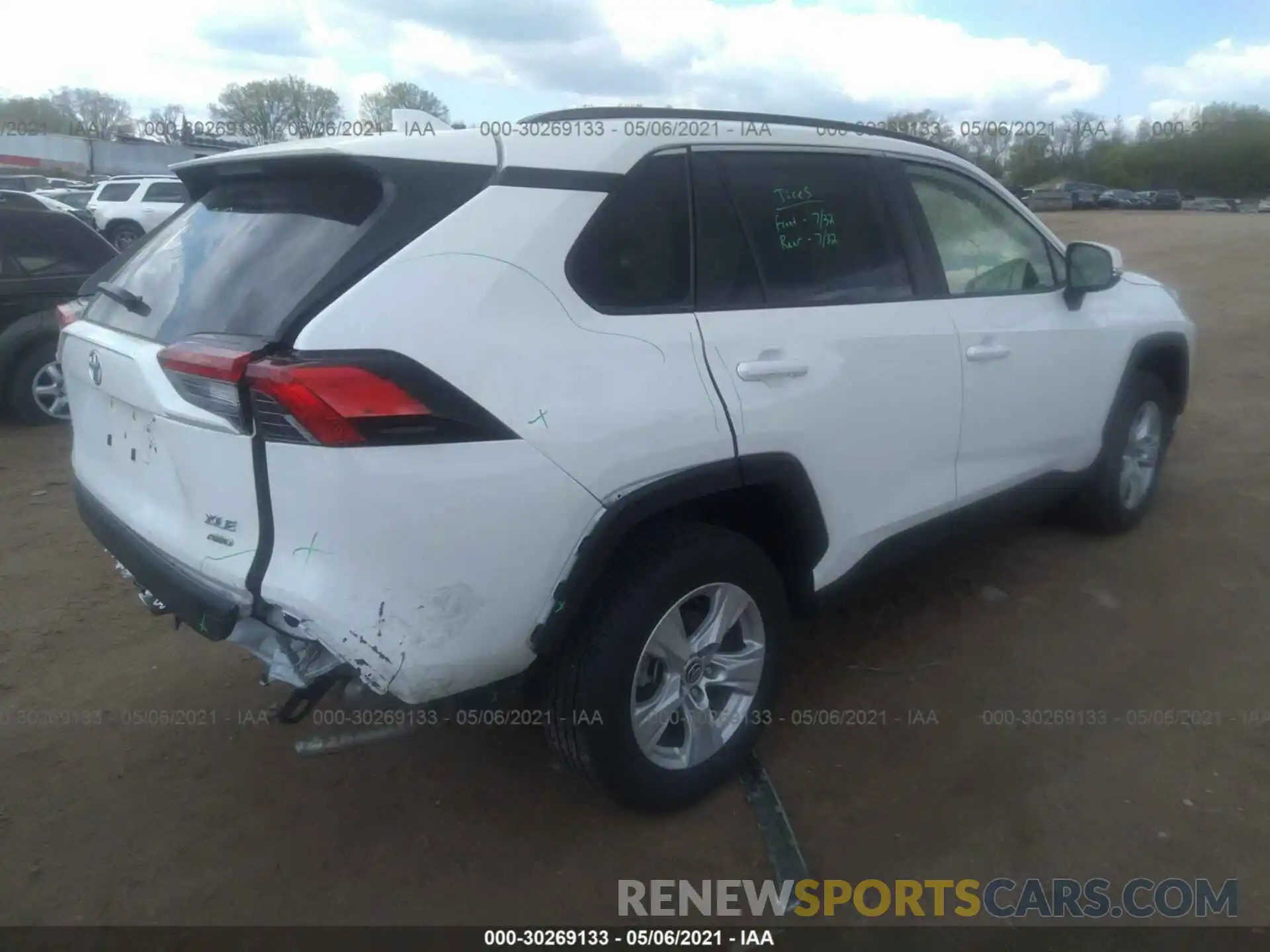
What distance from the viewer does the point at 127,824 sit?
2908 mm

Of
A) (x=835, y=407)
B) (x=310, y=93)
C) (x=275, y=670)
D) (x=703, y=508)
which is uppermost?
(x=310, y=93)

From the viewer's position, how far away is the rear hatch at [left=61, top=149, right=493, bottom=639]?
2230mm

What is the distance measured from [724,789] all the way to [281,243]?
78.0 inches

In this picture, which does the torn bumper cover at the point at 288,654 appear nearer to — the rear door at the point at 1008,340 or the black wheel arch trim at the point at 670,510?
the black wheel arch trim at the point at 670,510

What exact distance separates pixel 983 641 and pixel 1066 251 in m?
1.61

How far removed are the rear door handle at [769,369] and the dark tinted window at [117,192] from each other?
24.1m

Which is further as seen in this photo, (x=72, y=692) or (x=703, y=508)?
(x=72, y=692)

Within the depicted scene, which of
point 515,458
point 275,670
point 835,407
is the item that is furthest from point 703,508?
point 275,670

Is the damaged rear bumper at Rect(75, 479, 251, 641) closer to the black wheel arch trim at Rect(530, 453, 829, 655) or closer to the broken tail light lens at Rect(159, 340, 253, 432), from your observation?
the broken tail light lens at Rect(159, 340, 253, 432)

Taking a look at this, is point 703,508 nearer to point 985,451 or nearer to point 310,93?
point 985,451

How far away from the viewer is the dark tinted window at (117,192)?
23062 mm

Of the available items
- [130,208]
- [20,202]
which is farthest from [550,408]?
[130,208]

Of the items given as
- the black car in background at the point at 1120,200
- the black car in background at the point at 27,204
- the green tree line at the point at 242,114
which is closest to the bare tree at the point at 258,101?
the green tree line at the point at 242,114
